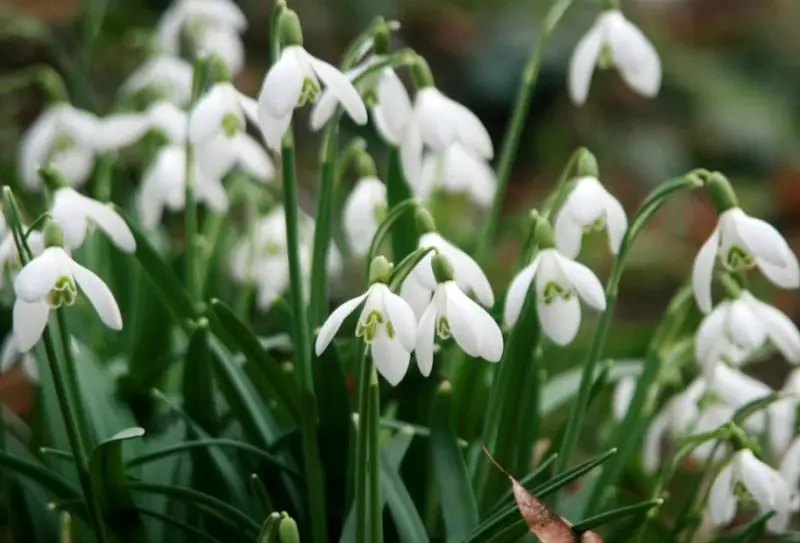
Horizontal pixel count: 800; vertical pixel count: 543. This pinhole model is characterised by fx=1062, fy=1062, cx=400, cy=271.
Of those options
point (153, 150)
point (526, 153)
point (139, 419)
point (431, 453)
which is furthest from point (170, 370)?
point (526, 153)

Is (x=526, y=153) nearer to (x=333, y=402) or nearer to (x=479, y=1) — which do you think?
(x=479, y=1)

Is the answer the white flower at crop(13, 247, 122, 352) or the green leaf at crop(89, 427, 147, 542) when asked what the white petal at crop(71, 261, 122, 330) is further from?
the green leaf at crop(89, 427, 147, 542)

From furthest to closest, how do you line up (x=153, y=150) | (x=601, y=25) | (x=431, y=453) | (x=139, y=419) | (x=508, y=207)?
(x=508, y=207), (x=153, y=150), (x=139, y=419), (x=601, y=25), (x=431, y=453)

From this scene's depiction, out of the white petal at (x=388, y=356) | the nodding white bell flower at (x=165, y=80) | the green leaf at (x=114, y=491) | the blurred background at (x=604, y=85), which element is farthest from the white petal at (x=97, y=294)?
the blurred background at (x=604, y=85)

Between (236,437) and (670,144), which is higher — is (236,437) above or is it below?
above

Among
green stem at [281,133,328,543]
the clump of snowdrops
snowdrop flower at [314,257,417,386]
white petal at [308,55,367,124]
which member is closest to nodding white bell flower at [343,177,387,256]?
the clump of snowdrops

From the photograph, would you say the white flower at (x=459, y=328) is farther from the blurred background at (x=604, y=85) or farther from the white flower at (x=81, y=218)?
the blurred background at (x=604, y=85)
